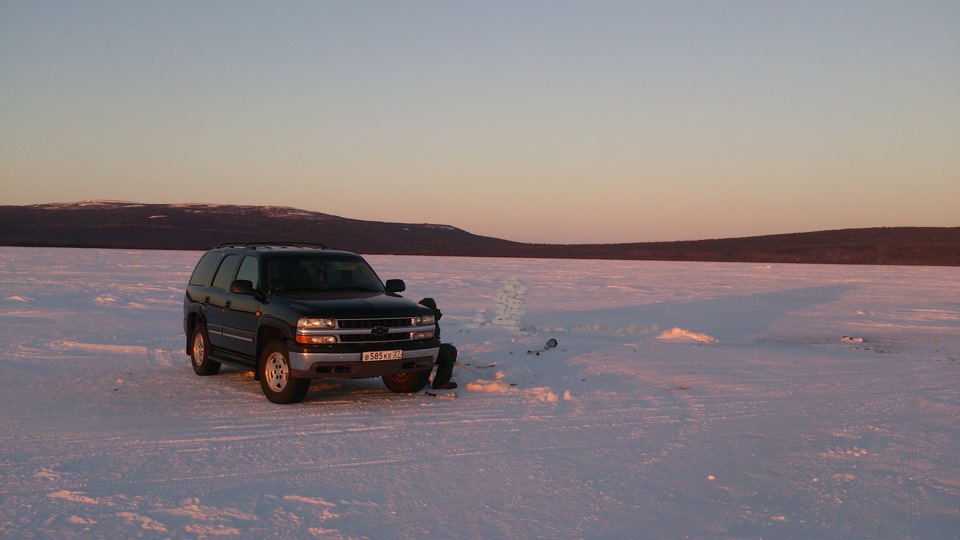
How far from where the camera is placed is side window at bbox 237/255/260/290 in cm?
1048

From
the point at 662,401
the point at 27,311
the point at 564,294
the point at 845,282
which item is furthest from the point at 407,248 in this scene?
the point at 662,401

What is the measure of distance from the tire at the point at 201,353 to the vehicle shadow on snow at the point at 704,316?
7494 millimetres

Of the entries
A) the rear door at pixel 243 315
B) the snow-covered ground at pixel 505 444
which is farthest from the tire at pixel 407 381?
the rear door at pixel 243 315

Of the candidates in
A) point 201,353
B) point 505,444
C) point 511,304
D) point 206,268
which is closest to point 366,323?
point 505,444

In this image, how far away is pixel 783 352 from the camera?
15062mm

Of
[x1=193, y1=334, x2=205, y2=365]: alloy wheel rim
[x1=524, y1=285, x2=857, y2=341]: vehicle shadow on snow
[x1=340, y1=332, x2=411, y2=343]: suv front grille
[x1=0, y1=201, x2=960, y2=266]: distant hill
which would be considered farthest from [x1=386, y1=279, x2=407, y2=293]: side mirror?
[x1=0, y1=201, x2=960, y2=266]: distant hill

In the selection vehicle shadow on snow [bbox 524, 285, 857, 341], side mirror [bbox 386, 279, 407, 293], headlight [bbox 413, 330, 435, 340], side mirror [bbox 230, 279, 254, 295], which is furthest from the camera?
vehicle shadow on snow [bbox 524, 285, 857, 341]

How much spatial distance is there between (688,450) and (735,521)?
1.98 metres

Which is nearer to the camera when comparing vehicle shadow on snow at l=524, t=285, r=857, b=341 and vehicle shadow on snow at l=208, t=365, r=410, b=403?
vehicle shadow on snow at l=208, t=365, r=410, b=403

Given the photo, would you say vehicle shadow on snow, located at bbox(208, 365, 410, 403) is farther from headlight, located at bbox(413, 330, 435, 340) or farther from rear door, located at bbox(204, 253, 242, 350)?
headlight, located at bbox(413, 330, 435, 340)

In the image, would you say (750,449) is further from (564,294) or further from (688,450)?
(564,294)

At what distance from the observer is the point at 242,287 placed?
32.9ft

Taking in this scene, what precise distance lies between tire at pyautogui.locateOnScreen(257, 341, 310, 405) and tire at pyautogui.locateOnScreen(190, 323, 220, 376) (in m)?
1.77

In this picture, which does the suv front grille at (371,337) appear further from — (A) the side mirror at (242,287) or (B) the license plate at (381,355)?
(A) the side mirror at (242,287)
